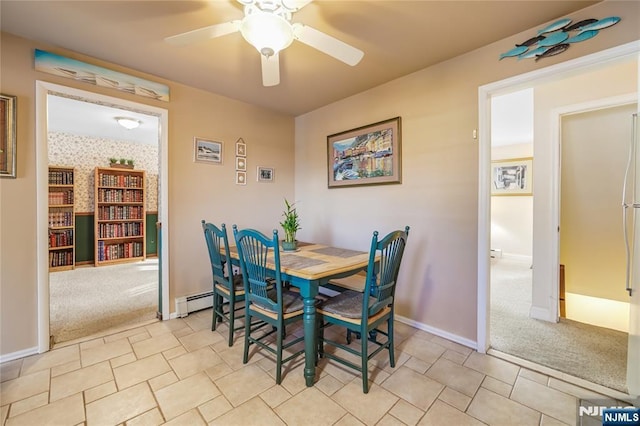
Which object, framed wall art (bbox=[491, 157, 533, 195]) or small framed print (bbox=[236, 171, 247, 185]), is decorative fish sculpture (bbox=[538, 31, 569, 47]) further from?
framed wall art (bbox=[491, 157, 533, 195])

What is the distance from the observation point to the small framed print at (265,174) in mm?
3574

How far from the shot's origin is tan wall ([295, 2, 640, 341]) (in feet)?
7.37

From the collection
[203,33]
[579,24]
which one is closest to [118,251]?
[203,33]

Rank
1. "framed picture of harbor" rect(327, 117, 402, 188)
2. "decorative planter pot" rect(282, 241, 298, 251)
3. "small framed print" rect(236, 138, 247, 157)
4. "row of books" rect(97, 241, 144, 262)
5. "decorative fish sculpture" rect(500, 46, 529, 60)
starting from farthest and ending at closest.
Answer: "row of books" rect(97, 241, 144, 262)
"small framed print" rect(236, 138, 247, 157)
"framed picture of harbor" rect(327, 117, 402, 188)
"decorative planter pot" rect(282, 241, 298, 251)
"decorative fish sculpture" rect(500, 46, 529, 60)

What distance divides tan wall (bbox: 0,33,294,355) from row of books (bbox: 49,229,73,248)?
352 cm

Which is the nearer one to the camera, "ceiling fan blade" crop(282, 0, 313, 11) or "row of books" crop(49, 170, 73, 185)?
"ceiling fan blade" crop(282, 0, 313, 11)

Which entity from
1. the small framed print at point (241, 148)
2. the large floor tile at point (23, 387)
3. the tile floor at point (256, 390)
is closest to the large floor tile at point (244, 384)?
the tile floor at point (256, 390)

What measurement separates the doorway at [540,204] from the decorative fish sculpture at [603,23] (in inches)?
6.2

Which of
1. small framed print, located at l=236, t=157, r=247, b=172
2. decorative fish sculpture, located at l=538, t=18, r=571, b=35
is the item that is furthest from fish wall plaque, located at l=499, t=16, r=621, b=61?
small framed print, located at l=236, t=157, r=247, b=172

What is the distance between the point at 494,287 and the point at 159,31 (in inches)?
188

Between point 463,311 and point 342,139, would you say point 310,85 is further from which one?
point 463,311

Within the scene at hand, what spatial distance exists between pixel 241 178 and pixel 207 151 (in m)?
0.51

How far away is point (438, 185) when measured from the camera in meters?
2.48

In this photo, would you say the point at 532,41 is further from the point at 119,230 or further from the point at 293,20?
the point at 119,230
